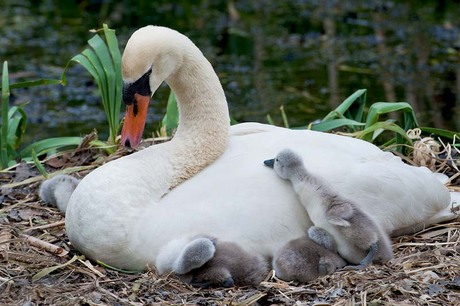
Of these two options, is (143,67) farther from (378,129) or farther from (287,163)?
(378,129)

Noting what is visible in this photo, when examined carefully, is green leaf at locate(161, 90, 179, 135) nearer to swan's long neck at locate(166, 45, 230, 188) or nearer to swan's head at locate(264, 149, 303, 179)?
swan's long neck at locate(166, 45, 230, 188)

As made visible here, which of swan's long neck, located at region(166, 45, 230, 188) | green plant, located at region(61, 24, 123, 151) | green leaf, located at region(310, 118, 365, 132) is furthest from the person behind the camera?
green plant, located at region(61, 24, 123, 151)

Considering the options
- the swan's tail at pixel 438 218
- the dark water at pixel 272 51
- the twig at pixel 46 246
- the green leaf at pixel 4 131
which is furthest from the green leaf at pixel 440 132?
the dark water at pixel 272 51

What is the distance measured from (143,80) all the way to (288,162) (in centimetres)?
87

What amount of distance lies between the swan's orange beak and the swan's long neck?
0.28m

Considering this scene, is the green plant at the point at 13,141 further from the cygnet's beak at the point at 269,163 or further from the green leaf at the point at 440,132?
the green leaf at the point at 440,132

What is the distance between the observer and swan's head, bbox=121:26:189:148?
5.56m

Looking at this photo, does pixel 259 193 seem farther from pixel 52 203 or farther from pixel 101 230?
pixel 52 203

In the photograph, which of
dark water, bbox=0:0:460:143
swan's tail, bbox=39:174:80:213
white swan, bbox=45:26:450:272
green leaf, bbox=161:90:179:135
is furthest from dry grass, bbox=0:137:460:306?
dark water, bbox=0:0:460:143

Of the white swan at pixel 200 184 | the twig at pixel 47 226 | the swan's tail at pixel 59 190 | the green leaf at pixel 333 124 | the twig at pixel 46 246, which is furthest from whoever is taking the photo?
the green leaf at pixel 333 124

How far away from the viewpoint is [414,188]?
5.88 meters

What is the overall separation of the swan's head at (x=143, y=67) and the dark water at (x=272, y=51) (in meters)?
4.59

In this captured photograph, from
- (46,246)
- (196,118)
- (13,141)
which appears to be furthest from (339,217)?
(13,141)

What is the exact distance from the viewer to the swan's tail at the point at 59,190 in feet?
21.2
